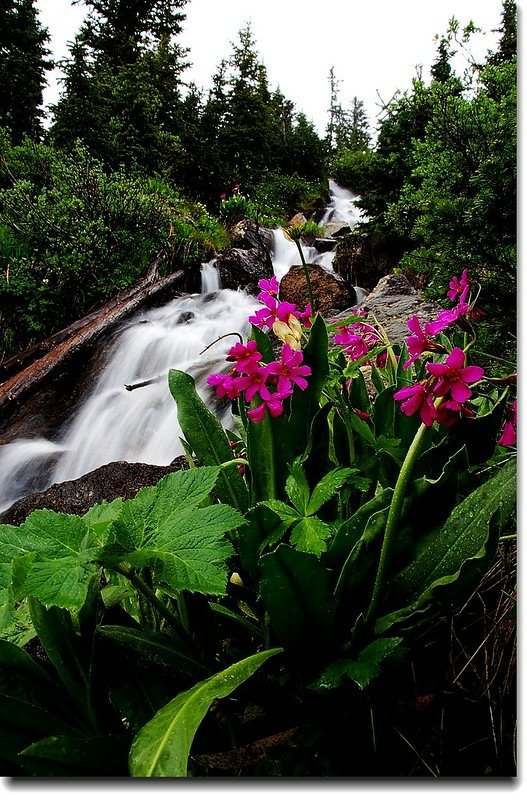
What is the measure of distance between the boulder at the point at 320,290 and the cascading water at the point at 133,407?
1.43 feet

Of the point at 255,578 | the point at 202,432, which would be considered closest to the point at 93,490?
the point at 202,432

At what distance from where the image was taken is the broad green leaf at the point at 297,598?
0.57 metres

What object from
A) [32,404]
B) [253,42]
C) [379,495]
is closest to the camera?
[379,495]

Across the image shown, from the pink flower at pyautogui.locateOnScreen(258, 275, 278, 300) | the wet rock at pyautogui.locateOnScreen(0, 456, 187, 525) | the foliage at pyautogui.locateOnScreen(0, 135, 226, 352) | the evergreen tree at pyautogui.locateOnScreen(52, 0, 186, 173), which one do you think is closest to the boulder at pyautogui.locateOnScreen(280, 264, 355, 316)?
the foliage at pyautogui.locateOnScreen(0, 135, 226, 352)

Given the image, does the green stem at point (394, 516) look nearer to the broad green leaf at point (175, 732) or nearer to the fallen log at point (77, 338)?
Answer: the broad green leaf at point (175, 732)

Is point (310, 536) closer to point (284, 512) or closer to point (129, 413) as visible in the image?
point (284, 512)

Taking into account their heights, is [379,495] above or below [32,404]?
above

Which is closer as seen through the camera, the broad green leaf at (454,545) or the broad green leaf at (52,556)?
the broad green leaf at (52,556)

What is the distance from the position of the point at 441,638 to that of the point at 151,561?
0.44m

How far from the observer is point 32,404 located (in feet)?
9.78

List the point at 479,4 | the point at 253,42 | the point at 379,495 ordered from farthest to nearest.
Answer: the point at 253,42
the point at 479,4
the point at 379,495

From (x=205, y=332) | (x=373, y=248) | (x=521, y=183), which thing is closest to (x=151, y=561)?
(x=521, y=183)

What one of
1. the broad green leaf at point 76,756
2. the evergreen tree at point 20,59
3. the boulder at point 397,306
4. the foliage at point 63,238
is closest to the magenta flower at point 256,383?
the broad green leaf at point 76,756

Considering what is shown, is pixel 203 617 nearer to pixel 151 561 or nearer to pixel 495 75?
pixel 151 561
